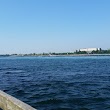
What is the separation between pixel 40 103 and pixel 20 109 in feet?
33.7

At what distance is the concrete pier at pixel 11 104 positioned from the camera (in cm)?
792

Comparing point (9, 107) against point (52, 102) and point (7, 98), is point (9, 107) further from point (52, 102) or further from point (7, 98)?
point (52, 102)

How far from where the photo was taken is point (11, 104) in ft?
29.0

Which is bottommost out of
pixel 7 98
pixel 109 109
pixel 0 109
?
pixel 109 109

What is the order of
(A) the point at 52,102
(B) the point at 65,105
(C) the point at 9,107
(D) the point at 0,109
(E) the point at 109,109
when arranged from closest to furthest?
(C) the point at 9,107 → (D) the point at 0,109 → (E) the point at 109,109 → (B) the point at 65,105 → (A) the point at 52,102

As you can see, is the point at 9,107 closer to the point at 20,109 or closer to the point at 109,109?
the point at 20,109

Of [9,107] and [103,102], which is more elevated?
[9,107]

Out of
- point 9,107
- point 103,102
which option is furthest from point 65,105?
point 9,107

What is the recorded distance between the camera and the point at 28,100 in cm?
1928

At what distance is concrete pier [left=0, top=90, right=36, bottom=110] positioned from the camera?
7.92 m

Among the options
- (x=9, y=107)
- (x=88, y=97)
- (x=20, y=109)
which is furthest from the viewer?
(x=88, y=97)

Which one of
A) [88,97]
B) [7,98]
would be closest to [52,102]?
[88,97]

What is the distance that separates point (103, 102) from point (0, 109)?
984cm

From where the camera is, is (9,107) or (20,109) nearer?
(20,109)
